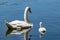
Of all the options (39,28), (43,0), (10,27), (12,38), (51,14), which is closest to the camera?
(12,38)

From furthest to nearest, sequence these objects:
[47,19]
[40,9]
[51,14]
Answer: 1. [40,9]
2. [51,14]
3. [47,19]

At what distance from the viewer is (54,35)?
8070 mm

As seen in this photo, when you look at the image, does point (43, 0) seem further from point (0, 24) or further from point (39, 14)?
point (0, 24)

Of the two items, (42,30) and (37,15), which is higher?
(37,15)

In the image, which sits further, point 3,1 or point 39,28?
point 3,1

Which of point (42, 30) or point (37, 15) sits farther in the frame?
point (37, 15)

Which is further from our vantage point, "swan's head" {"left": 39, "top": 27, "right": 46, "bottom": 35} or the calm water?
"swan's head" {"left": 39, "top": 27, "right": 46, "bottom": 35}

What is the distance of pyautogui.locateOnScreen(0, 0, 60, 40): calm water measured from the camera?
26.1 feet

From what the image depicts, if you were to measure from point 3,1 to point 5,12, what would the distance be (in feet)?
8.22

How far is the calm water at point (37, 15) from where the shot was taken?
7.96 m

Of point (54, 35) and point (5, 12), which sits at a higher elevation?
point (5, 12)

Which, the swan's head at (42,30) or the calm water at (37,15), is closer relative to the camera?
the calm water at (37,15)

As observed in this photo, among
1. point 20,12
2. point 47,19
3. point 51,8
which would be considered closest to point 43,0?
point 51,8

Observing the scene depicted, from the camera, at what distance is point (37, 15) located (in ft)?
33.8
